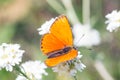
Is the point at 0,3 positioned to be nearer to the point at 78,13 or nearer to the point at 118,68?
the point at 78,13

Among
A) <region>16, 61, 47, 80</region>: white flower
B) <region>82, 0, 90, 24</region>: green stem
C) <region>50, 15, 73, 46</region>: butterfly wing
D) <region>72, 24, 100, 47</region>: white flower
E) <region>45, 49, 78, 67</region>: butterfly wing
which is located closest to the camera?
<region>45, 49, 78, 67</region>: butterfly wing

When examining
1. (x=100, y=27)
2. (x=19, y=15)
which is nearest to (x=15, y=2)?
(x=19, y=15)

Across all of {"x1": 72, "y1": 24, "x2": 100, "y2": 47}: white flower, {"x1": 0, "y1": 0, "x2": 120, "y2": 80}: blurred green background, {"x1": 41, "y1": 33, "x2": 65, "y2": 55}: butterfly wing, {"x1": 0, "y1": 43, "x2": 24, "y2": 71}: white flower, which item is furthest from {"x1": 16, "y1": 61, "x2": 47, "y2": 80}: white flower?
{"x1": 72, "y1": 24, "x2": 100, "y2": 47}: white flower

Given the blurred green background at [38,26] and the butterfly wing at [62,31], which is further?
the blurred green background at [38,26]

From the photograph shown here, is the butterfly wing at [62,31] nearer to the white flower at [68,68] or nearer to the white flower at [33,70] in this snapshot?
the white flower at [68,68]

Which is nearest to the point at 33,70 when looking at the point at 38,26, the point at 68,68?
the point at 68,68

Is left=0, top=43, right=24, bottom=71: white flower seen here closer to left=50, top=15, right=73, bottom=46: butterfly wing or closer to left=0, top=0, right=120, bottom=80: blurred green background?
left=50, top=15, right=73, bottom=46: butterfly wing

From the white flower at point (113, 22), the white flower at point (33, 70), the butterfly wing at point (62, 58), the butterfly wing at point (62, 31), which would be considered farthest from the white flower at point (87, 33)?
the butterfly wing at point (62, 58)
